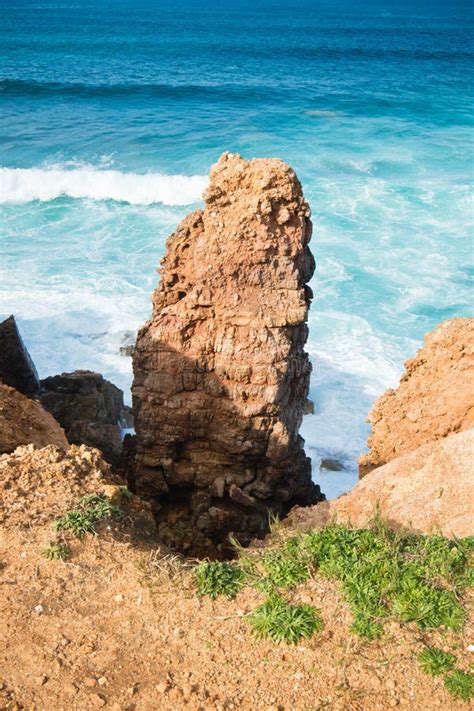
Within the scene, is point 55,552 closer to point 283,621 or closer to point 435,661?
point 283,621

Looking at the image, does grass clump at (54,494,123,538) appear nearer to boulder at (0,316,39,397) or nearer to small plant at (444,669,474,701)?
small plant at (444,669,474,701)

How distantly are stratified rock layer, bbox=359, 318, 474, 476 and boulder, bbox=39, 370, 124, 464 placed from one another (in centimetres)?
425

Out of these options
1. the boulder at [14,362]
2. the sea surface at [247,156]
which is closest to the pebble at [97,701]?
the boulder at [14,362]

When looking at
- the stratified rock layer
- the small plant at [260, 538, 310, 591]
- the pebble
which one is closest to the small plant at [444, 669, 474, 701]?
the small plant at [260, 538, 310, 591]

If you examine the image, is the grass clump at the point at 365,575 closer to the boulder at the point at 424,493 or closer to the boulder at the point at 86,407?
the boulder at the point at 424,493

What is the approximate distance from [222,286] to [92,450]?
9.12ft

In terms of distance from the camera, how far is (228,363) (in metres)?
9.90

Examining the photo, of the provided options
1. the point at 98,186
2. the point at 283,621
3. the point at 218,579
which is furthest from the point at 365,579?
the point at 98,186

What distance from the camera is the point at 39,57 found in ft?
179

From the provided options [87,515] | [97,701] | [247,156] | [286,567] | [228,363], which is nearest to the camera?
[97,701]

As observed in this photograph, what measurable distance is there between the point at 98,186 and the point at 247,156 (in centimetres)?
732

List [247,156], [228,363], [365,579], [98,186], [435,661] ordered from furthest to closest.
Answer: [247,156], [98,186], [228,363], [365,579], [435,661]

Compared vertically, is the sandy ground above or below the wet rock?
above

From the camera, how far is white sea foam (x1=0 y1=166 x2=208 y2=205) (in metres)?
30.3
